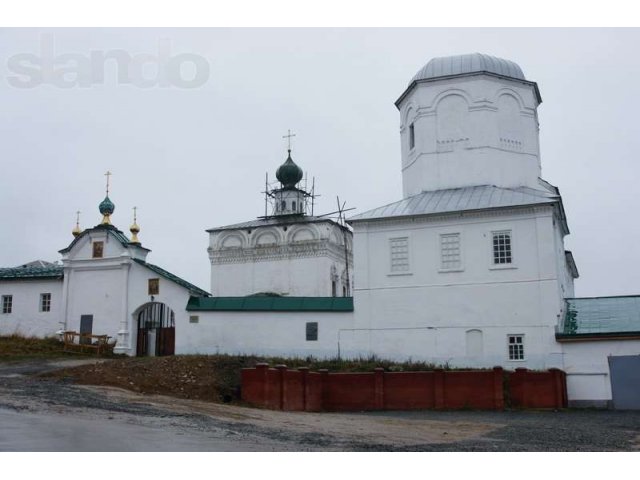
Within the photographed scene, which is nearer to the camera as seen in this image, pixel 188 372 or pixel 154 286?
pixel 188 372

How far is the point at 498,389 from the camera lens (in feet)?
72.7

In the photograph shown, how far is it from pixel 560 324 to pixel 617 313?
2.13 metres

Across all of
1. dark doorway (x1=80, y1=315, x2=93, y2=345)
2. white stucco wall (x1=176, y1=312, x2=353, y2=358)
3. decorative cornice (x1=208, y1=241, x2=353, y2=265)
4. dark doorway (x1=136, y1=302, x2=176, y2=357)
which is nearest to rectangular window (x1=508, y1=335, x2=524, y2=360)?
white stucco wall (x1=176, y1=312, x2=353, y2=358)

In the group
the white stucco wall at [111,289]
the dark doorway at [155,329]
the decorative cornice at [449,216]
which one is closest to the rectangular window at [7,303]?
the white stucco wall at [111,289]

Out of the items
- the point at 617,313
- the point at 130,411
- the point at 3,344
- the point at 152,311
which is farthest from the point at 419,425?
the point at 3,344

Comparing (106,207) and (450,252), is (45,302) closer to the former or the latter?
(106,207)

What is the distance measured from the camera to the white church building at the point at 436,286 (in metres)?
24.8

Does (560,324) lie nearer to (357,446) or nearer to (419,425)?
(419,425)

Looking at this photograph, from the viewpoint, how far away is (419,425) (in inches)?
707

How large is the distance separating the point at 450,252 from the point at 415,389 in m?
5.54

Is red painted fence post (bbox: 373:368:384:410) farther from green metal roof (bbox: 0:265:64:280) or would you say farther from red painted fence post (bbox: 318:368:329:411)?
green metal roof (bbox: 0:265:64:280)

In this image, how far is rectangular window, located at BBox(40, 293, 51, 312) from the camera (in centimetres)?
3041

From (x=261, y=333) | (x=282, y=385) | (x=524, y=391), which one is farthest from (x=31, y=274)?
(x=524, y=391)

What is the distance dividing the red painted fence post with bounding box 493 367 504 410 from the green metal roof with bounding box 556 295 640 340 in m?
3.08
